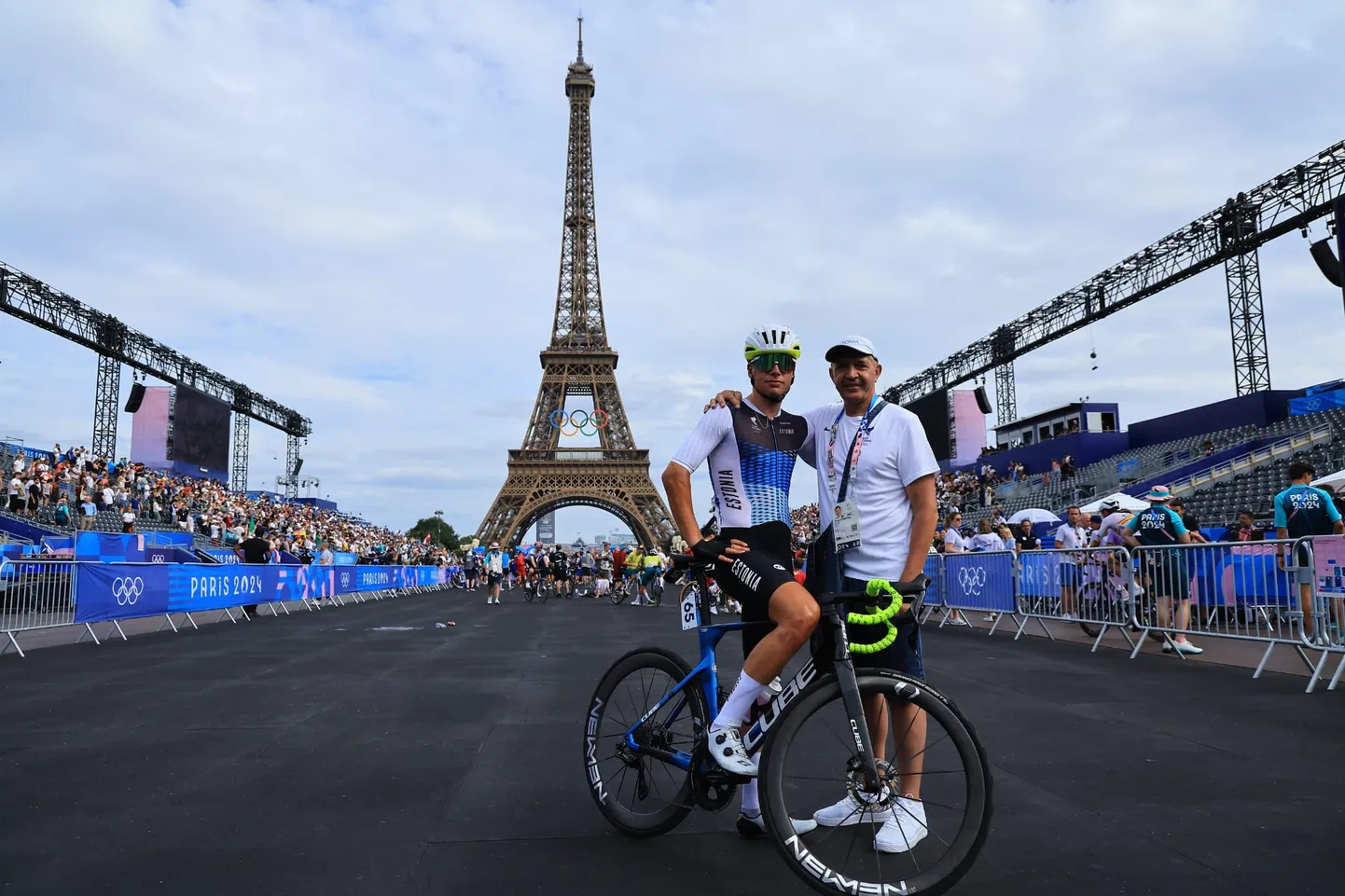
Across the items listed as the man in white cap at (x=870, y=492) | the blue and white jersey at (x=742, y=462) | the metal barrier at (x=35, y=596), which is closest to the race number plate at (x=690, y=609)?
the blue and white jersey at (x=742, y=462)

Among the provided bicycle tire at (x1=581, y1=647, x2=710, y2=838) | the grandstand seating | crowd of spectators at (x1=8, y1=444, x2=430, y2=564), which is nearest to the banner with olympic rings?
crowd of spectators at (x1=8, y1=444, x2=430, y2=564)

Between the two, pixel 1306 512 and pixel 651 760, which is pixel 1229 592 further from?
pixel 651 760

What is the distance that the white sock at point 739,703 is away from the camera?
9.20 feet

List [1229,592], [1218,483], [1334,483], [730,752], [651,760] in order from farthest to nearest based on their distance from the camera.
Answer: [1218,483] < [1334,483] < [1229,592] < [651,760] < [730,752]

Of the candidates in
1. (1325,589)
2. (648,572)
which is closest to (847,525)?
(1325,589)

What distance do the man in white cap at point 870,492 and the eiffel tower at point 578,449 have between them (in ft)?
154

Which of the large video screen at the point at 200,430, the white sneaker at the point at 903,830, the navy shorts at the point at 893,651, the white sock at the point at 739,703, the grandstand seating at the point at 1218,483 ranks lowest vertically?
the white sneaker at the point at 903,830

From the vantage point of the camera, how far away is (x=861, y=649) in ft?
9.30

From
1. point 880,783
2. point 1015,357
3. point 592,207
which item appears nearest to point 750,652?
point 880,783

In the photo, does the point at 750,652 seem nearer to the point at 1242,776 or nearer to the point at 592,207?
the point at 1242,776

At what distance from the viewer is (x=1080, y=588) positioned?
10094mm

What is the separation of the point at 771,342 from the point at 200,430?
4185cm

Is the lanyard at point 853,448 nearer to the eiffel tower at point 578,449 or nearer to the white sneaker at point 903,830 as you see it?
the white sneaker at point 903,830

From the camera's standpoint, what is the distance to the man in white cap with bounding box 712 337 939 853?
3.03 metres
